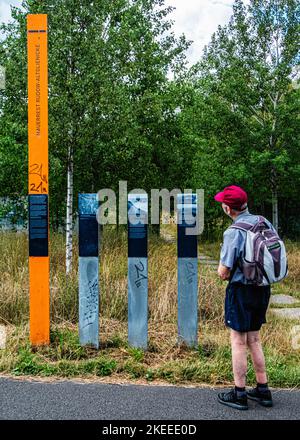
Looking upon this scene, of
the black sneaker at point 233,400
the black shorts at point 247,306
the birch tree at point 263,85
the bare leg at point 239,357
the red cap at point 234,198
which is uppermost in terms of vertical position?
the birch tree at point 263,85

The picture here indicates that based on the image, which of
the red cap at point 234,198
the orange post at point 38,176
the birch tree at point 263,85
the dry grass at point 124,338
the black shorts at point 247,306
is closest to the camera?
the black shorts at point 247,306

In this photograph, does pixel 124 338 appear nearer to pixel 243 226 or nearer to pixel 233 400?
pixel 233 400

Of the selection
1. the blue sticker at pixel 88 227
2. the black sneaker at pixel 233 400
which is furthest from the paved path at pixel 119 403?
the blue sticker at pixel 88 227

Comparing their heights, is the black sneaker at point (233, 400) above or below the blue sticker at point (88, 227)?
below

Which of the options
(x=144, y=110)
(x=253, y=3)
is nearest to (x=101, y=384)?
(x=144, y=110)

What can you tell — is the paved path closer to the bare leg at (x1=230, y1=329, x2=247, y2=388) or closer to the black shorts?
the bare leg at (x1=230, y1=329, x2=247, y2=388)

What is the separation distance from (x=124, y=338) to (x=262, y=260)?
Result: 7.12 feet

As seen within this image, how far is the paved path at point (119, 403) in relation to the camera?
11.7ft

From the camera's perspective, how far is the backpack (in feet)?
11.7

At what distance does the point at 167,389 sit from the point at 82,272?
1536mm

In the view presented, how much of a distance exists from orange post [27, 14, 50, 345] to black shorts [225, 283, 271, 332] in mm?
2148

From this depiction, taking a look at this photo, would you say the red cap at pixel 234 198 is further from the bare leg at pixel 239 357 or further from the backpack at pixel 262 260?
the bare leg at pixel 239 357

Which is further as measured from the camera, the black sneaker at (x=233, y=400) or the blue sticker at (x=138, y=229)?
the blue sticker at (x=138, y=229)
